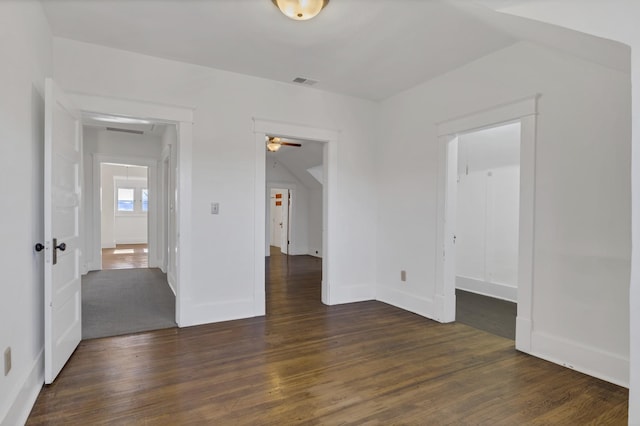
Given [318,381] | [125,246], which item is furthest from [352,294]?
[125,246]

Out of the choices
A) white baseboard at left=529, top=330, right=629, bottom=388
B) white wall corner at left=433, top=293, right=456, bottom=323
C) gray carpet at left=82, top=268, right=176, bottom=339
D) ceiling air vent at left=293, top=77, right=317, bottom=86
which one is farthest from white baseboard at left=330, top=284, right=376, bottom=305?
ceiling air vent at left=293, top=77, right=317, bottom=86

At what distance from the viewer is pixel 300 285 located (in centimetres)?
563

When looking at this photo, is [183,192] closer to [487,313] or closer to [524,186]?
[524,186]

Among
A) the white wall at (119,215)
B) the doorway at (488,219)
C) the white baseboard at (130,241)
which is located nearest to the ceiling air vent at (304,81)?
the doorway at (488,219)

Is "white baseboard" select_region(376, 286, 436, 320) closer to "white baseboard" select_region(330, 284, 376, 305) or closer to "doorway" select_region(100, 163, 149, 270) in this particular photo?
"white baseboard" select_region(330, 284, 376, 305)

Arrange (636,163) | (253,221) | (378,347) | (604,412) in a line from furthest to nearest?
(253,221)
(378,347)
(604,412)
(636,163)

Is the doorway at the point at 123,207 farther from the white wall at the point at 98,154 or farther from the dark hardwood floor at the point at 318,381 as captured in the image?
the dark hardwood floor at the point at 318,381

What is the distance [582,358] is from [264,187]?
10.7ft

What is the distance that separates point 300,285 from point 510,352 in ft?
10.8

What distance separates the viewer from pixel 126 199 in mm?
11477

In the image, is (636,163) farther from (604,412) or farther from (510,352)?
(510,352)

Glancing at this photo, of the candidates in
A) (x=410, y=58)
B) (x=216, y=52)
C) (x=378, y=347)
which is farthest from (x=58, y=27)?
(x=378, y=347)

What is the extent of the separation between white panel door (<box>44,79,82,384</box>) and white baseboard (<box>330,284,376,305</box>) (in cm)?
271

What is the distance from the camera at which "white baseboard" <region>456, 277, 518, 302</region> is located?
470cm
